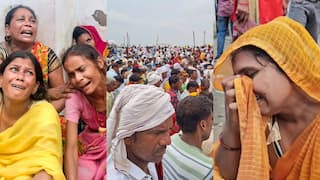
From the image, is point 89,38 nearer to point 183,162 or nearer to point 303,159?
point 183,162

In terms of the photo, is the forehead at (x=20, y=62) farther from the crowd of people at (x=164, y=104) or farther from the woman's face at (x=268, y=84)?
the woman's face at (x=268, y=84)

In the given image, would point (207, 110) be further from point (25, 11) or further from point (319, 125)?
point (25, 11)

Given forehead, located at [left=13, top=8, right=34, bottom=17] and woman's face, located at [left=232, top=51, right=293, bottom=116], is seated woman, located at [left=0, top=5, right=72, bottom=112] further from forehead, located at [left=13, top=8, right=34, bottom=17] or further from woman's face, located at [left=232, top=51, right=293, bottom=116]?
woman's face, located at [left=232, top=51, right=293, bottom=116]

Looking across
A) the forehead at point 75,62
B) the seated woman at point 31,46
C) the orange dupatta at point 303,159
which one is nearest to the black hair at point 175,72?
the forehead at point 75,62

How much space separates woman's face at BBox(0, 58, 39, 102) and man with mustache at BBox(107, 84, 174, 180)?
353 millimetres

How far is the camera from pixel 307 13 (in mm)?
1237

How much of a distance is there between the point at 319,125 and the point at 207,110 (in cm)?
40

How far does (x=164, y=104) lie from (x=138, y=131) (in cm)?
10

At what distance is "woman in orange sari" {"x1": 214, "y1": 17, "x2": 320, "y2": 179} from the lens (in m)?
0.92

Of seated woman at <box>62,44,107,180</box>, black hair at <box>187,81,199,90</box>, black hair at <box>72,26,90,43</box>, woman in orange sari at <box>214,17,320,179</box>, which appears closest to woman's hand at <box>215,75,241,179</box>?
woman in orange sari at <box>214,17,320,179</box>

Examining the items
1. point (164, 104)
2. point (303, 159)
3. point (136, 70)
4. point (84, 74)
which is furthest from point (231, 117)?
point (84, 74)

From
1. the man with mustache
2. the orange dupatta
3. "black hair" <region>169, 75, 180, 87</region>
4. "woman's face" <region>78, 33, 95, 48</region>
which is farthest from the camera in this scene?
"woman's face" <region>78, 33, 95, 48</region>

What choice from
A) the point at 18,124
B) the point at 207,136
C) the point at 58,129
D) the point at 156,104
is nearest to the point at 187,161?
the point at 207,136

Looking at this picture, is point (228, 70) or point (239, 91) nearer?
point (239, 91)
